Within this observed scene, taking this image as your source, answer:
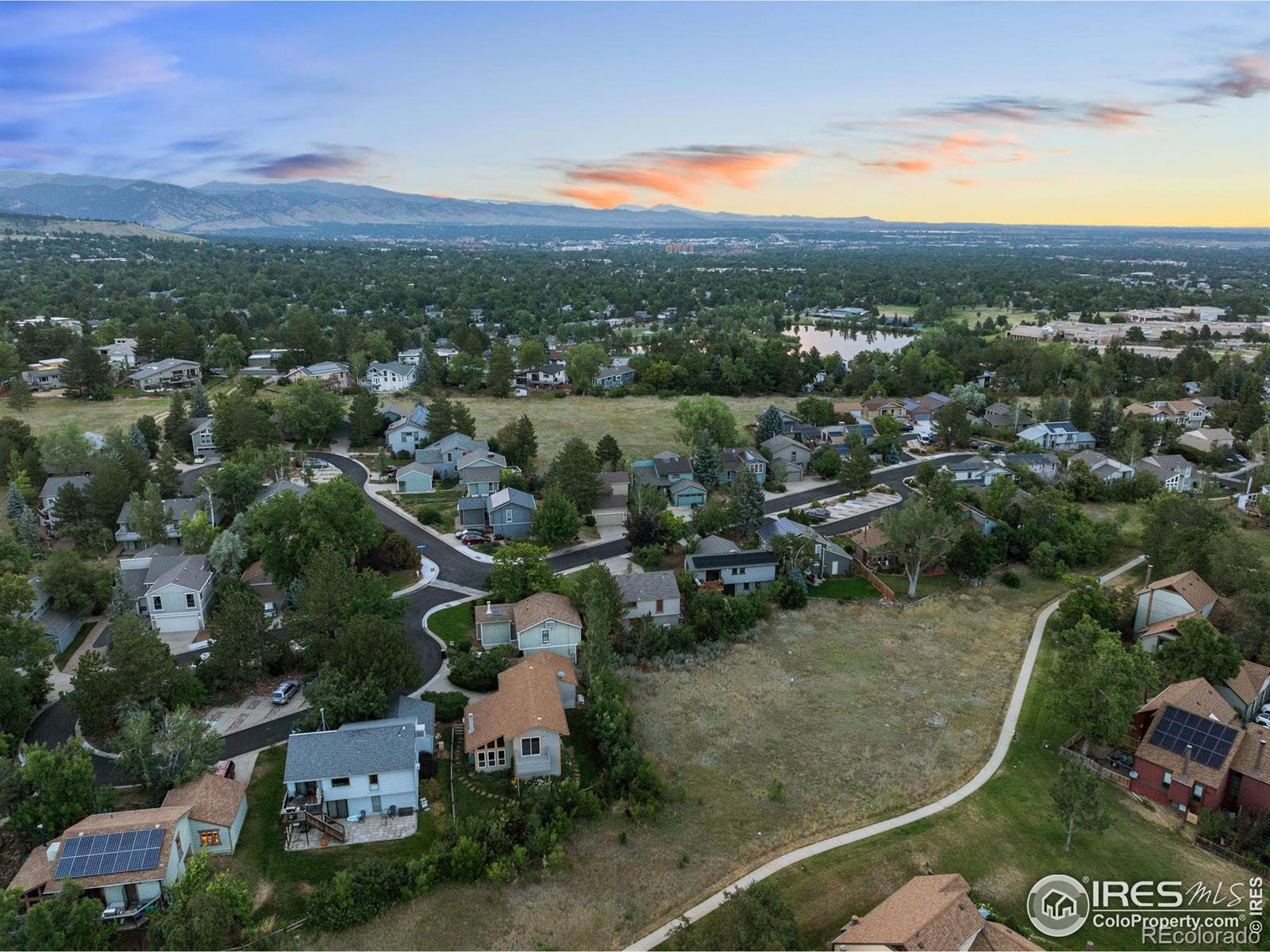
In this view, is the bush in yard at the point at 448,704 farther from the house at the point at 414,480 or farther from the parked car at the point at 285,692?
the house at the point at 414,480

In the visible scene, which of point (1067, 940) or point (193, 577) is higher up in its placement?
point (193, 577)

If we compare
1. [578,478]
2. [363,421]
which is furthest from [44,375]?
[578,478]

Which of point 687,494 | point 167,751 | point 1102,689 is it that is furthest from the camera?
point 687,494

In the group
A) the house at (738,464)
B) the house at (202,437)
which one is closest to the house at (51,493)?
the house at (202,437)

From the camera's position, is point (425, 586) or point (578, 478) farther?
point (578, 478)

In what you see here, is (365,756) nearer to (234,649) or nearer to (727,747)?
(234,649)

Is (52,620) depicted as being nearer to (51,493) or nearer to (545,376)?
(51,493)

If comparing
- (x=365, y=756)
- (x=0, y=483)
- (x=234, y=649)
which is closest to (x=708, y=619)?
(x=365, y=756)
